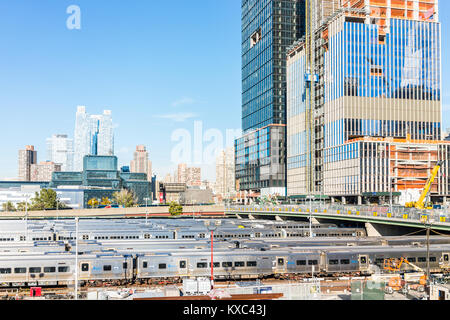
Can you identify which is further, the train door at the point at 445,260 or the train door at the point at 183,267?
the train door at the point at 445,260

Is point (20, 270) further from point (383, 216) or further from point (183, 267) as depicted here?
point (383, 216)

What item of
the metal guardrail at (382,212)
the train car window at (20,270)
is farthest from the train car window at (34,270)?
the metal guardrail at (382,212)

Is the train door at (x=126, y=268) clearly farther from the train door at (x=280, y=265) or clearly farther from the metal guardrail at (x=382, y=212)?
the metal guardrail at (x=382, y=212)

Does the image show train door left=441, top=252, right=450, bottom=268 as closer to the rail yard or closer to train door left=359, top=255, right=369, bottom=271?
the rail yard

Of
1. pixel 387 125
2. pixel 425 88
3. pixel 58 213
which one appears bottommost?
pixel 58 213

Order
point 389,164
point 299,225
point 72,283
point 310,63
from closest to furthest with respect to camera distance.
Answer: point 72,283
point 299,225
point 389,164
point 310,63
